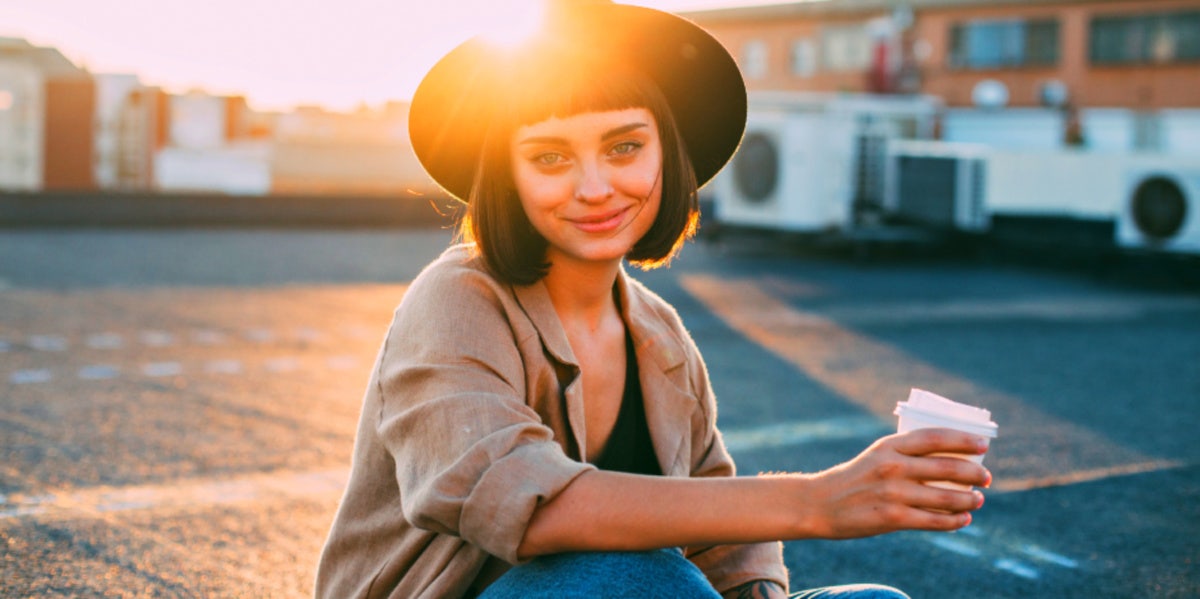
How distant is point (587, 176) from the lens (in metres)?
2.02

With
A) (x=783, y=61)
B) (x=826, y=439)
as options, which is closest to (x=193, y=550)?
(x=826, y=439)

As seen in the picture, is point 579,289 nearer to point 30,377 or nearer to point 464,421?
point 464,421

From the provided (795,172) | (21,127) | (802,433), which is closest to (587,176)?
(802,433)

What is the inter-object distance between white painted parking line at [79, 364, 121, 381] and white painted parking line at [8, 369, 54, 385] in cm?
17

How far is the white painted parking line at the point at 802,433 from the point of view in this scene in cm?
570

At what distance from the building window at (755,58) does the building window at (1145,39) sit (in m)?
13.6

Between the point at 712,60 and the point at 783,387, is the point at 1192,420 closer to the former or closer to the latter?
the point at 783,387

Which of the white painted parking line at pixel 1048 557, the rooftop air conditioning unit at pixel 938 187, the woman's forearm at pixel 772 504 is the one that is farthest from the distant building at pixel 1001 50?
the woman's forearm at pixel 772 504

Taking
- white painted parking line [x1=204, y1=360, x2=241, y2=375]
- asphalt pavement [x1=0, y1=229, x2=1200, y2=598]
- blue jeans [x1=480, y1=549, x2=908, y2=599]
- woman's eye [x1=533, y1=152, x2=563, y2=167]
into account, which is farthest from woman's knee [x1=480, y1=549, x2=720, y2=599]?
white painted parking line [x1=204, y1=360, x2=241, y2=375]

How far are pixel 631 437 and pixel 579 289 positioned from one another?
0.26 m

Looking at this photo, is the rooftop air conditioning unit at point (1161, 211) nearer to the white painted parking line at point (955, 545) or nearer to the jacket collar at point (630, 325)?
the white painted parking line at point (955, 545)

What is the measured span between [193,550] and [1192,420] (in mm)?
4981

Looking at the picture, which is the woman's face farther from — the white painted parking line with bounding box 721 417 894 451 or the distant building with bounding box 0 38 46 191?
the distant building with bounding box 0 38 46 191

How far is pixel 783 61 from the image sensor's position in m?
47.3
